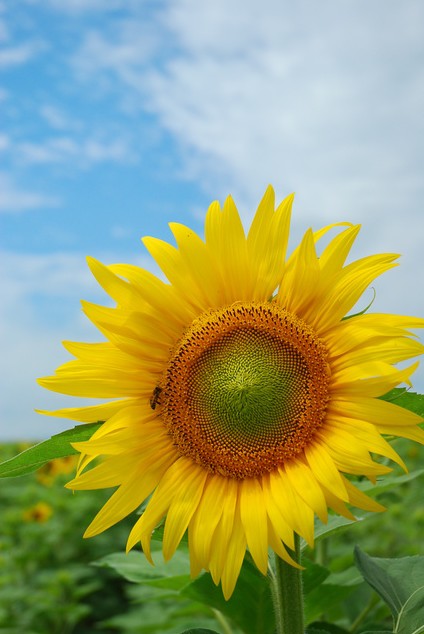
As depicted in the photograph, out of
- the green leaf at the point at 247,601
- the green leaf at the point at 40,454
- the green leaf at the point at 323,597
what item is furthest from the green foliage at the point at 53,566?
the green leaf at the point at 40,454

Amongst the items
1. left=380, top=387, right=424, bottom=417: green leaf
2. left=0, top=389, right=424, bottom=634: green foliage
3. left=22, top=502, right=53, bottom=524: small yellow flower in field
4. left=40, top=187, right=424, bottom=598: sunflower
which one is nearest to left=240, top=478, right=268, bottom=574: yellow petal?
left=40, top=187, right=424, bottom=598: sunflower

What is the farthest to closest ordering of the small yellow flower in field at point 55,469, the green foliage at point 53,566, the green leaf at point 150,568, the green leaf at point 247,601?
the small yellow flower in field at point 55,469 < the green foliage at point 53,566 < the green leaf at point 150,568 < the green leaf at point 247,601

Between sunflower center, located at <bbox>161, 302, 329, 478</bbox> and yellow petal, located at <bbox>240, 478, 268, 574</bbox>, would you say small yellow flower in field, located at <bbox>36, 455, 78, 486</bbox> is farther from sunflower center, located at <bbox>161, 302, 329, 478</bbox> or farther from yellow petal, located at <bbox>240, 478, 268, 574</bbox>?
yellow petal, located at <bbox>240, 478, 268, 574</bbox>

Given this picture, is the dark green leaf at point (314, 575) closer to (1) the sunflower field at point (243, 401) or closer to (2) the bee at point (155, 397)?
(1) the sunflower field at point (243, 401)

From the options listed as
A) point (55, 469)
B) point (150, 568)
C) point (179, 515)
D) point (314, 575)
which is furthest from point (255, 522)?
point (55, 469)

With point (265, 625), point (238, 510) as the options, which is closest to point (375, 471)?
point (238, 510)

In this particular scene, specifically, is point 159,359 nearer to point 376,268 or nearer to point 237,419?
point 237,419

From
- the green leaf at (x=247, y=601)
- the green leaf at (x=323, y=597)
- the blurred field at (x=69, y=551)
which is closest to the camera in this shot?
the green leaf at (x=247, y=601)
